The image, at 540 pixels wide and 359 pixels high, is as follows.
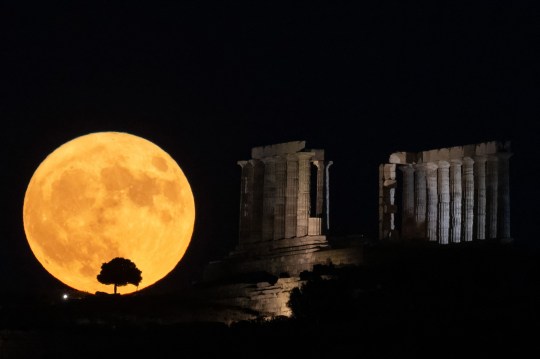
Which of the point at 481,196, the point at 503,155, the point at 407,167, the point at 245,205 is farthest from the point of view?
the point at 245,205

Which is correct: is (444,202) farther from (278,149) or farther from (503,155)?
(278,149)

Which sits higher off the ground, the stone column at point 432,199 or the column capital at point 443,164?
the column capital at point 443,164

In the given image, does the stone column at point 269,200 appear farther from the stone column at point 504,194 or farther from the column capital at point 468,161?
the stone column at point 504,194

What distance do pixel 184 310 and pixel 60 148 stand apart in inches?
621

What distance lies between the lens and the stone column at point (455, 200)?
13162 cm

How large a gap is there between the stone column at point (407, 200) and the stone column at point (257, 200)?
9.32 metres

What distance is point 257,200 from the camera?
137 meters

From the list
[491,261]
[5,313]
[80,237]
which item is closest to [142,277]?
[80,237]

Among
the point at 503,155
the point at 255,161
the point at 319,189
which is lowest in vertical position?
the point at 319,189

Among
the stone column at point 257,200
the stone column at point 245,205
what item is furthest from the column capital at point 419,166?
the stone column at point 245,205

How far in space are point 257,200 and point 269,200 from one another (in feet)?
5.94

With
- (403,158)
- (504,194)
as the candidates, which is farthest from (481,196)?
(403,158)

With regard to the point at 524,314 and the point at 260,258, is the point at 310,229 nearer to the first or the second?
the point at 260,258

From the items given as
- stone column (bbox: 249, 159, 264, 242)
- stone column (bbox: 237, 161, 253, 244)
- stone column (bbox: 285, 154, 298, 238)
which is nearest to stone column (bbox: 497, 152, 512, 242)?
stone column (bbox: 285, 154, 298, 238)
